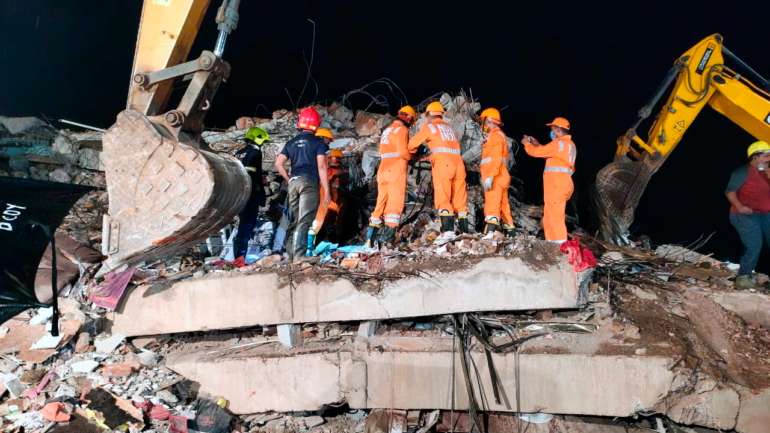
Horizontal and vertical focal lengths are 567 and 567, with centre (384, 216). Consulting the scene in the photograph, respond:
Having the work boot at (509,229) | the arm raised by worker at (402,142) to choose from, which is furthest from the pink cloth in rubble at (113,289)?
the work boot at (509,229)

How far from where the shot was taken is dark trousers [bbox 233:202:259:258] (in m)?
6.52

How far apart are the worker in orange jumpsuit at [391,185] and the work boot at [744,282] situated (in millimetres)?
3627

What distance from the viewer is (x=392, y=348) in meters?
4.75

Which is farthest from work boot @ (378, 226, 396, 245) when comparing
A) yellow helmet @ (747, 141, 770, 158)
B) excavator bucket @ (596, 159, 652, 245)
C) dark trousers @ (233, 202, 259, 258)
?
yellow helmet @ (747, 141, 770, 158)

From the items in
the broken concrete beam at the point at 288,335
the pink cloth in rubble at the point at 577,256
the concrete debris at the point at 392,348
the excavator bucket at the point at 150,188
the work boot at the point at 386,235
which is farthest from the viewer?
the work boot at the point at 386,235

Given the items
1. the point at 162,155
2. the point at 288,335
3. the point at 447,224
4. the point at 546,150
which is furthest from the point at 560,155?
the point at 162,155

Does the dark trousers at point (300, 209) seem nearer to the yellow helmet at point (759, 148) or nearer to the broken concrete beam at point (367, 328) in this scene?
the broken concrete beam at point (367, 328)

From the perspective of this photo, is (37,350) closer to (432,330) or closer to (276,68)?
(432,330)

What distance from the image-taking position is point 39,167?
25.2ft

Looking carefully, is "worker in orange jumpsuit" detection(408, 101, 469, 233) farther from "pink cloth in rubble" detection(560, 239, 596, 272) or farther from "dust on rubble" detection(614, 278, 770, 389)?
"dust on rubble" detection(614, 278, 770, 389)

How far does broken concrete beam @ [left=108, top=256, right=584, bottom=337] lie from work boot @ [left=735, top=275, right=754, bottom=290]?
2.25 m

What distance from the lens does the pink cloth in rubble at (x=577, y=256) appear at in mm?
4785

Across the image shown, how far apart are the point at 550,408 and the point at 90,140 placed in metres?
7.47

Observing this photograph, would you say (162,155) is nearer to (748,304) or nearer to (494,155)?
(494,155)
